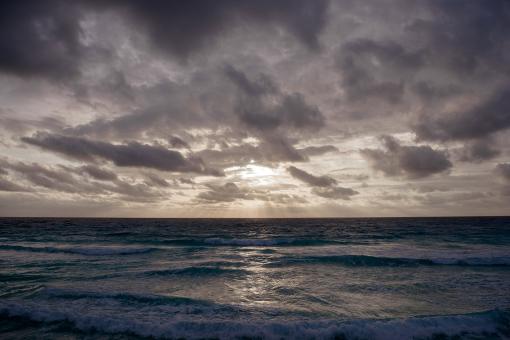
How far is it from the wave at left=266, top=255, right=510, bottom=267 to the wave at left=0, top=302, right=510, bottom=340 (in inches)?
468

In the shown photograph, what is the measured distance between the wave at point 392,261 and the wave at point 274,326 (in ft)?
39.0

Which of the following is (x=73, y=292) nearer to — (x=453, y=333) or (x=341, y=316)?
(x=341, y=316)

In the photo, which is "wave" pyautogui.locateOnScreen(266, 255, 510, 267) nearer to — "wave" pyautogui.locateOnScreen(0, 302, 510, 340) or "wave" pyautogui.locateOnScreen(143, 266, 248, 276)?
"wave" pyautogui.locateOnScreen(143, 266, 248, 276)

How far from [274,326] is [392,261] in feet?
57.3

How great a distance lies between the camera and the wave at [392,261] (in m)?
22.2

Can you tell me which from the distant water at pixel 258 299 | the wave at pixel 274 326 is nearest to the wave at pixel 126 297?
the distant water at pixel 258 299

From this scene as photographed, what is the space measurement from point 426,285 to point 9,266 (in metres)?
28.6

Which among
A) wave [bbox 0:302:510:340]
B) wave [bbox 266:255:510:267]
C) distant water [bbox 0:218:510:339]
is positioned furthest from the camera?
wave [bbox 266:255:510:267]

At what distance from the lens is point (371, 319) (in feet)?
35.4

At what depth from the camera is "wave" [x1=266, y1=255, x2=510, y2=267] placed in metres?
22.2

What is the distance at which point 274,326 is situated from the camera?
990 centimetres

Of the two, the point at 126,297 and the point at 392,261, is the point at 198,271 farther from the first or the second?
the point at 392,261

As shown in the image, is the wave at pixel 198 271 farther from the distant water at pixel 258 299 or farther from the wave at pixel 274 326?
the wave at pixel 274 326

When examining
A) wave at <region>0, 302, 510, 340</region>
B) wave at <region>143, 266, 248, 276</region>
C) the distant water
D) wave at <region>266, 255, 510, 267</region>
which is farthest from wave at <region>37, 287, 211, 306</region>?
wave at <region>266, 255, 510, 267</region>
